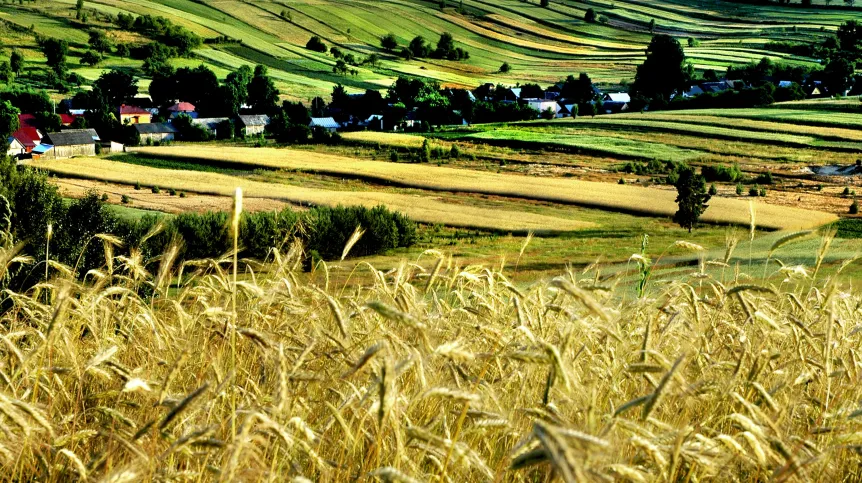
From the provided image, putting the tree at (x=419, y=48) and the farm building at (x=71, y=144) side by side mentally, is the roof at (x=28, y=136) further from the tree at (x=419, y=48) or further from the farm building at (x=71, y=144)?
the tree at (x=419, y=48)

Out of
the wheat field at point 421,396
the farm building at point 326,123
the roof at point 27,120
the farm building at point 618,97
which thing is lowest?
the roof at point 27,120

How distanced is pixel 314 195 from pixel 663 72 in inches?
3094

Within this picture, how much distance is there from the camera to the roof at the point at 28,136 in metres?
79.2

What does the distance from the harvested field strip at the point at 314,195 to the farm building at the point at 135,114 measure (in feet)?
125

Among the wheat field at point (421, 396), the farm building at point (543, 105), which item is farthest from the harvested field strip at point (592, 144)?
the wheat field at point (421, 396)

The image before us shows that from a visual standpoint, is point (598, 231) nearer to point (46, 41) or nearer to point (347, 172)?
point (347, 172)

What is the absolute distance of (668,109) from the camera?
101000 mm

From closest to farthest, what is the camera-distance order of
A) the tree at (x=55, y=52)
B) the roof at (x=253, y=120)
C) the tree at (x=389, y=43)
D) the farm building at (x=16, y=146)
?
1. the farm building at (x=16, y=146)
2. the roof at (x=253, y=120)
3. the tree at (x=55, y=52)
4. the tree at (x=389, y=43)

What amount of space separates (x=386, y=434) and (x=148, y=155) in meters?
71.1

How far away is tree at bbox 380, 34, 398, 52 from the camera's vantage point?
163 metres

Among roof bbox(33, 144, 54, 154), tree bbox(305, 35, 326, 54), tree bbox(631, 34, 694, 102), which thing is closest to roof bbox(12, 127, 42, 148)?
roof bbox(33, 144, 54, 154)

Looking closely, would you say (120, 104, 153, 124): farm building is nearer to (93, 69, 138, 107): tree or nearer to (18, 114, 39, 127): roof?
(93, 69, 138, 107): tree

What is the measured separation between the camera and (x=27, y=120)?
8950cm

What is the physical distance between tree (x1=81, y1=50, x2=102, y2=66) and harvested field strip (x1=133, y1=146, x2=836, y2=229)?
67014 millimetres
